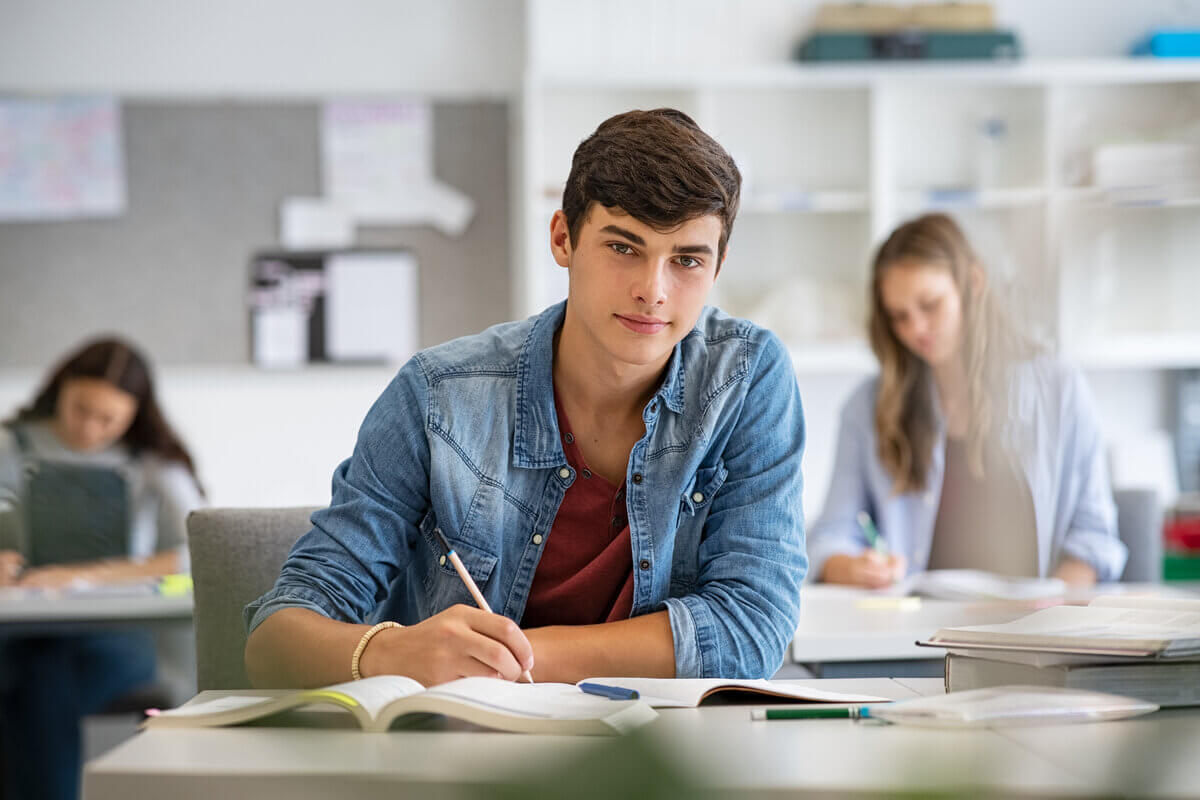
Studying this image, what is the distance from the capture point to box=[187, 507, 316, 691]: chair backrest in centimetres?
133

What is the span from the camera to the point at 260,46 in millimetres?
3475

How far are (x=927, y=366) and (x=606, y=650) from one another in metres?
1.41

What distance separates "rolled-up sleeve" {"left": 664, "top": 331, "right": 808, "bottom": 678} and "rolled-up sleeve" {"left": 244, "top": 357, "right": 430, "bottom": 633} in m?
0.30

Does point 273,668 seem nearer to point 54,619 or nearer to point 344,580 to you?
point 344,580

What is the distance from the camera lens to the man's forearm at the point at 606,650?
3.55ft

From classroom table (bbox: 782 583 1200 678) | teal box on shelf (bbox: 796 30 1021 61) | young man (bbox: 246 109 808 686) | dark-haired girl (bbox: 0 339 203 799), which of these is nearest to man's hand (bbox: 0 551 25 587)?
dark-haired girl (bbox: 0 339 203 799)

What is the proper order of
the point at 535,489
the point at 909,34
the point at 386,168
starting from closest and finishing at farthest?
the point at 535,489, the point at 909,34, the point at 386,168

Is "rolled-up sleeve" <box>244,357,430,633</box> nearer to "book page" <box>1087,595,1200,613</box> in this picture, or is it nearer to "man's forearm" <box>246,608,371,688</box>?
"man's forearm" <box>246,608,371,688</box>

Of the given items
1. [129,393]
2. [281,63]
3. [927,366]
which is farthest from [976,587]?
[281,63]

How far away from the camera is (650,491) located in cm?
128

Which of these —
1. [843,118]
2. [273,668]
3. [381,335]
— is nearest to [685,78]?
[843,118]

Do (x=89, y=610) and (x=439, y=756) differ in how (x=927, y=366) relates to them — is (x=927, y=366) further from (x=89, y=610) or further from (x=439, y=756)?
(x=439, y=756)

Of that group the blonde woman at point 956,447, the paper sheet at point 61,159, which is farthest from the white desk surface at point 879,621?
the paper sheet at point 61,159

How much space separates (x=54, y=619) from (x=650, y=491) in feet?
4.01
